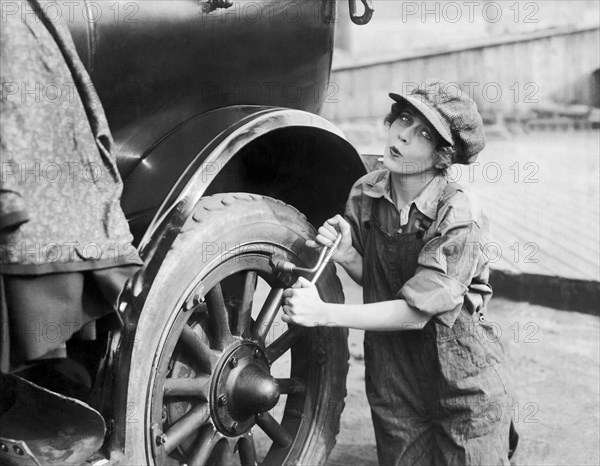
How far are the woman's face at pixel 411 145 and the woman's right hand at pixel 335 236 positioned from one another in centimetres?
21

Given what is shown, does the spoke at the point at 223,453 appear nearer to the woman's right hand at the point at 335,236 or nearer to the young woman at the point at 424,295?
the young woman at the point at 424,295

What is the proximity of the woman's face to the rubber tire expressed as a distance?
309mm

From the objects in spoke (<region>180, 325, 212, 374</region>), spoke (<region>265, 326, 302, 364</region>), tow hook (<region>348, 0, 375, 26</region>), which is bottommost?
spoke (<region>265, 326, 302, 364</region>)

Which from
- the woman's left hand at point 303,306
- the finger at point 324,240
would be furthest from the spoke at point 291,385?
the finger at point 324,240

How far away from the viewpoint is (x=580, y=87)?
6.26m

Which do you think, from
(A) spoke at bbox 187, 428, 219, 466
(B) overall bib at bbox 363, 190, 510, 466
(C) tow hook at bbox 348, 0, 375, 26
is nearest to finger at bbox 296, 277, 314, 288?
(B) overall bib at bbox 363, 190, 510, 466

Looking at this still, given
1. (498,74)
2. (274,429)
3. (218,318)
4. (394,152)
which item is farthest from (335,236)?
(498,74)

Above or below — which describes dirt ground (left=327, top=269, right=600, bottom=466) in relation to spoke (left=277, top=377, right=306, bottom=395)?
below

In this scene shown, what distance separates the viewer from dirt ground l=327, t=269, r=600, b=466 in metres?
2.82

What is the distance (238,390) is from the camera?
6.59ft

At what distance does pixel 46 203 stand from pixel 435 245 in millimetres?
1076

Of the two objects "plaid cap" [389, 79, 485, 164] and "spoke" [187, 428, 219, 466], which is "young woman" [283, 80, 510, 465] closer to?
"plaid cap" [389, 79, 485, 164]

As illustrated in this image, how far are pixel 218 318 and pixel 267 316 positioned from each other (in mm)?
193

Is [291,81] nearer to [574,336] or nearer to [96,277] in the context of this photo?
[96,277]
